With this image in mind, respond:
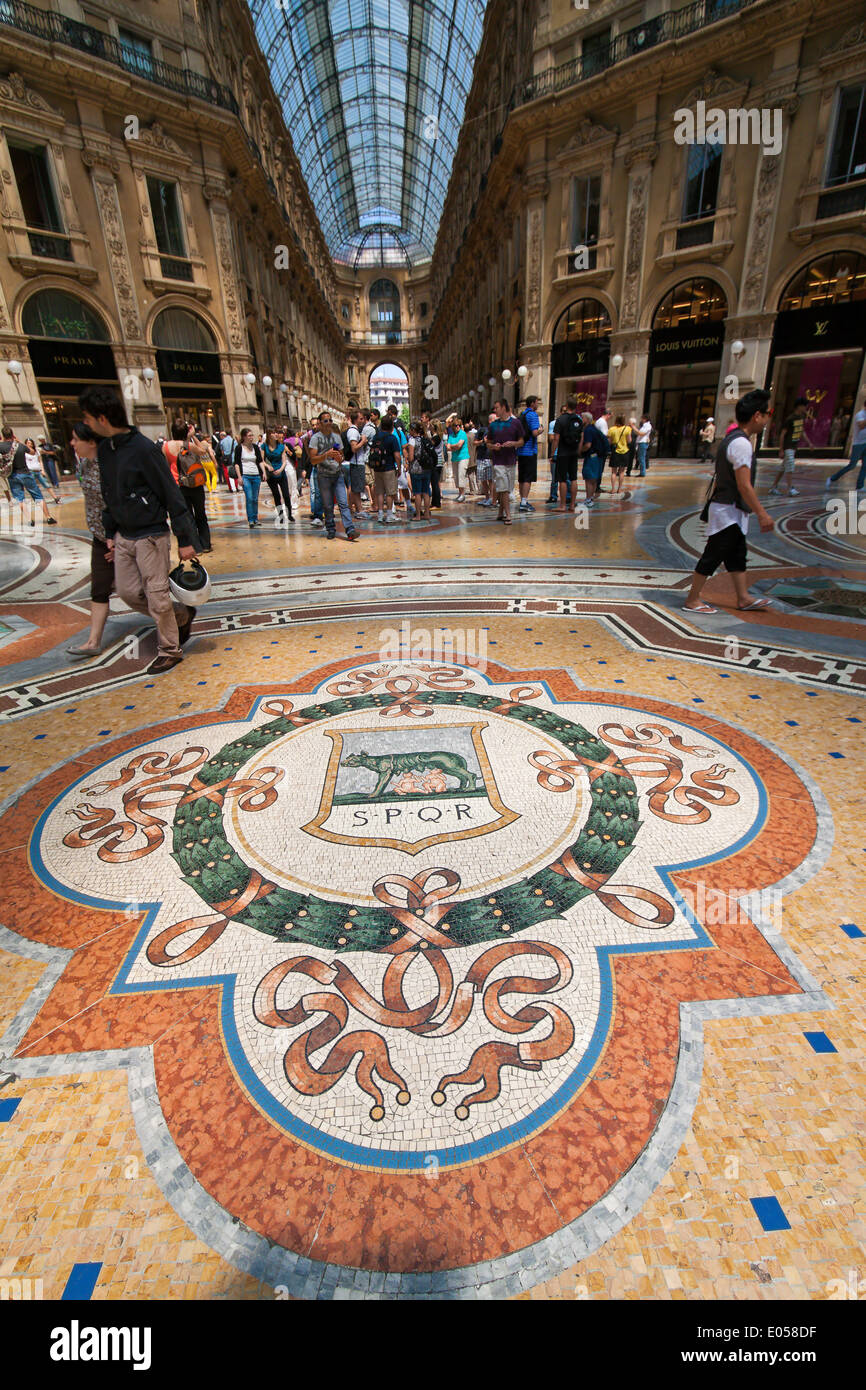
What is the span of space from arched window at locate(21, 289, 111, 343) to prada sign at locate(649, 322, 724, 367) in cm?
1738

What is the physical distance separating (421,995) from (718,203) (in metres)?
23.0

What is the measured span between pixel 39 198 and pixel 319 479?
58.7 ft

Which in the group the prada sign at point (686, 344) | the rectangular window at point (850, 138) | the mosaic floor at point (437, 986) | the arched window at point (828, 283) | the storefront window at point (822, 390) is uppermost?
the rectangular window at point (850, 138)

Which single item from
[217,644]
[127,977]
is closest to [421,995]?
[127,977]

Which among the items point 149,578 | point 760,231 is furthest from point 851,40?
point 149,578

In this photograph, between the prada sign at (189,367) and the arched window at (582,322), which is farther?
the arched window at (582,322)

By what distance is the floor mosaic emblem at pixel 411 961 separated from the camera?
1.11 metres

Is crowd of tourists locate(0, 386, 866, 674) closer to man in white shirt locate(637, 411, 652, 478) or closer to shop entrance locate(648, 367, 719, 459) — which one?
man in white shirt locate(637, 411, 652, 478)

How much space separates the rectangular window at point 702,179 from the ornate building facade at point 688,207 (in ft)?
0.15

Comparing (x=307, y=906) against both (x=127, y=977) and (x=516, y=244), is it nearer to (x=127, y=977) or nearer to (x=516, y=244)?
(x=127, y=977)

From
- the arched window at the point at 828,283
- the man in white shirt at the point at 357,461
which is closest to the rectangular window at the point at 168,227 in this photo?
the man in white shirt at the point at 357,461

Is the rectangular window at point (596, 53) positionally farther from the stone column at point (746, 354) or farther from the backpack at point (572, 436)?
the backpack at point (572, 436)

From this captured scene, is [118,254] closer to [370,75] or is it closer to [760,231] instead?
[760,231]

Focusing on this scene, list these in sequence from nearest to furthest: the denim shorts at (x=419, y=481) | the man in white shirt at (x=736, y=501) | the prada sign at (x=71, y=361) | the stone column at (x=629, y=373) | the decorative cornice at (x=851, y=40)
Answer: the man in white shirt at (x=736, y=501) < the denim shorts at (x=419, y=481) < the decorative cornice at (x=851, y=40) < the prada sign at (x=71, y=361) < the stone column at (x=629, y=373)
